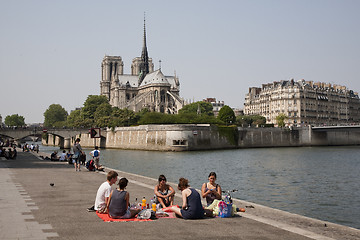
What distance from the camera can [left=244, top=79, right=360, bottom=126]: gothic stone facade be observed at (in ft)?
415

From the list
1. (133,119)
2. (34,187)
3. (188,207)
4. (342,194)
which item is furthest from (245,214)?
(133,119)

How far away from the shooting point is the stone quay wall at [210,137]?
80562 millimetres

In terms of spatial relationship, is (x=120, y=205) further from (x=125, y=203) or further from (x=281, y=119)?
(x=281, y=119)

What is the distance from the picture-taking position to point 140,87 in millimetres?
173500

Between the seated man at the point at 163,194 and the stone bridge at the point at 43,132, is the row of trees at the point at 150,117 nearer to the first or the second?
the stone bridge at the point at 43,132

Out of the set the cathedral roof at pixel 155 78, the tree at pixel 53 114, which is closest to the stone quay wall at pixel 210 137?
the cathedral roof at pixel 155 78

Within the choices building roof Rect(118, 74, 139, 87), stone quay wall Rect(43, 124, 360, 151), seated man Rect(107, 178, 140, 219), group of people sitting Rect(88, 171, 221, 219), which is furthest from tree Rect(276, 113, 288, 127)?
seated man Rect(107, 178, 140, 219)

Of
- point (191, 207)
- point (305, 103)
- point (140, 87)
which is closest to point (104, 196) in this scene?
point (191, 207)

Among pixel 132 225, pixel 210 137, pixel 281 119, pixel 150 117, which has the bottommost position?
pixel 132 225

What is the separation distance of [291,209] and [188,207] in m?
9.55

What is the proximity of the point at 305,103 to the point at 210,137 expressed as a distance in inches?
2053

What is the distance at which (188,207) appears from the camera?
12.1 meters

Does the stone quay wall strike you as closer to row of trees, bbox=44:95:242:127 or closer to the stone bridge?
the stone bridge

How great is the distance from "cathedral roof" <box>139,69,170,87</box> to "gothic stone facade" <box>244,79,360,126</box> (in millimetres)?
32068
